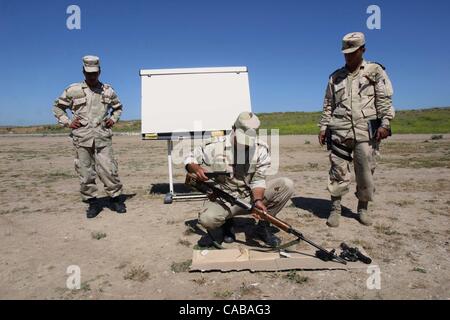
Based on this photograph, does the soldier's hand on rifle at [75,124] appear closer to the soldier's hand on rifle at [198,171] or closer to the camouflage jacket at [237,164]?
the camouflage jacket at [237,164]

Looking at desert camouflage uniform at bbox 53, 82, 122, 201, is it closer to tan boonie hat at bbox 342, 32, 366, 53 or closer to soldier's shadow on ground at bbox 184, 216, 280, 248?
soldier's shadow on ground at bbox 184, 216, 280, 248

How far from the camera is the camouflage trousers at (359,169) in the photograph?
5.53m

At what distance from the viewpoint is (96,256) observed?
4.76 metres

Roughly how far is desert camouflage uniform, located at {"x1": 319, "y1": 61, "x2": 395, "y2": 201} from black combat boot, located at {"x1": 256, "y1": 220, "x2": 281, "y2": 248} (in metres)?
1.35

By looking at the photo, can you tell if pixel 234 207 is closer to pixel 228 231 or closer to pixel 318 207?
pixel 228 231

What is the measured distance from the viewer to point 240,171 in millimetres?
4816

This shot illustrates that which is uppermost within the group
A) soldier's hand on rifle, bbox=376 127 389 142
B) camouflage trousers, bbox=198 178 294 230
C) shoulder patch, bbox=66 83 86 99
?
shoulder patch, bbox=66 83 86 99

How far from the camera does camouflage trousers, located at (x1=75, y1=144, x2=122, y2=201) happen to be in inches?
253

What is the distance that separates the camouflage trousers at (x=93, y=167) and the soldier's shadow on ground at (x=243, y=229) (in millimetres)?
1703

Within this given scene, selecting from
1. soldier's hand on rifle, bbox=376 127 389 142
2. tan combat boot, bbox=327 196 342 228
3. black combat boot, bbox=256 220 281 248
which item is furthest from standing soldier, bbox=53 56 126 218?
soldier's hand on rifle, bbox=376 127 389 142

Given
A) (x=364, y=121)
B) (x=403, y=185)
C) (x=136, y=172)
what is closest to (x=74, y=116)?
(x=364, y=121)

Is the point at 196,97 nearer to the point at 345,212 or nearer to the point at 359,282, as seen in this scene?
the point at 345,212

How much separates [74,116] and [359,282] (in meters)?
5.29

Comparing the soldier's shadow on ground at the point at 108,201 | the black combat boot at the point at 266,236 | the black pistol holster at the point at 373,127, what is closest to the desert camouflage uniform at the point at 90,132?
the soldier's shadow on ground at the point at 108,201
